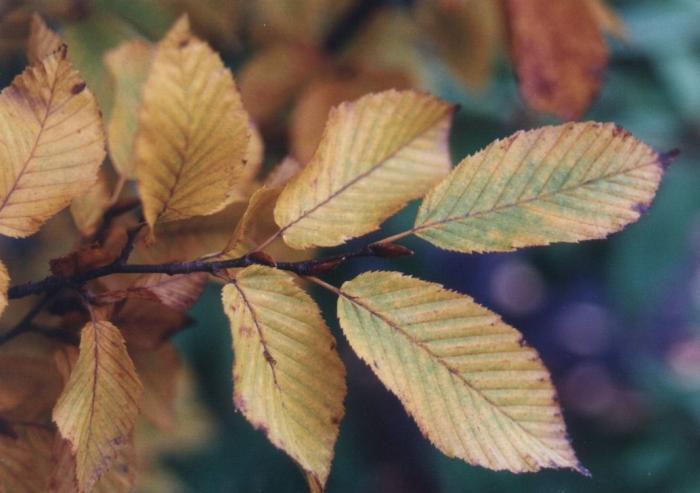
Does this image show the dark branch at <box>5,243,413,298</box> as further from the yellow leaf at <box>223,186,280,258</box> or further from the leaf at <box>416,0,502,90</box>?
the leaf at <box>416,0,502,90</box>

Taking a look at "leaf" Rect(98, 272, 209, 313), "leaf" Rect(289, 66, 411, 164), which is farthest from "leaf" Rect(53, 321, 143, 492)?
"leaf" Rect(289, 66, 411, 164)

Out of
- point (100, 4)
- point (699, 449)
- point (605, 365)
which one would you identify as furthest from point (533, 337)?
point (100, 4)

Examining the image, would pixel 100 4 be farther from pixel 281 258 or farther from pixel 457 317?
pixel 457 317

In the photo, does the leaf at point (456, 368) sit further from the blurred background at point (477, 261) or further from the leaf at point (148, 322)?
the blurred background at point (477, 261)

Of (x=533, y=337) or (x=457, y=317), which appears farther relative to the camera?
(x=533, y=337)

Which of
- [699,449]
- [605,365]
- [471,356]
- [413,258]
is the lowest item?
[605,365]
